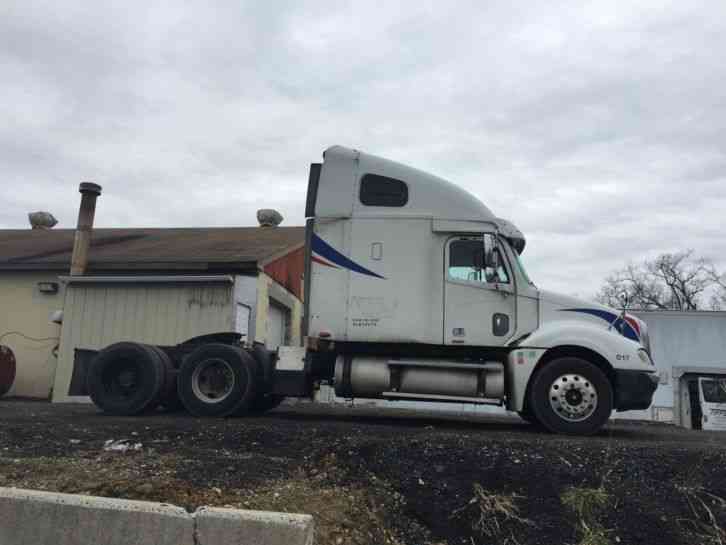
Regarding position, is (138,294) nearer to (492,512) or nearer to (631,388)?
(631,388)

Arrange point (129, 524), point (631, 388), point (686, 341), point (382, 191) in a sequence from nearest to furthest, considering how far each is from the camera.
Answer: point (129, 524), point (631, 388), point (382, 191), point (686, 341)

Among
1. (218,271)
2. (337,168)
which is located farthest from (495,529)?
(218,271)

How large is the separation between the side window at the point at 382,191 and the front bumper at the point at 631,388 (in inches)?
148

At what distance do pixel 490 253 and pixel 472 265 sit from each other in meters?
0.32

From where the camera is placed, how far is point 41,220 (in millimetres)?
25172

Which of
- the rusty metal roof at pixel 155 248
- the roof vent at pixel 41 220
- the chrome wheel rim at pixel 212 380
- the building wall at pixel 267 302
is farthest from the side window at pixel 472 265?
the roof vent at pixel 41 220

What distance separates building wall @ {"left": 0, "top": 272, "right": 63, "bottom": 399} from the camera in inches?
650

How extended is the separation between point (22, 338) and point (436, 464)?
1444 cm

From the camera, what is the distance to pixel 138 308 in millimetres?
14531

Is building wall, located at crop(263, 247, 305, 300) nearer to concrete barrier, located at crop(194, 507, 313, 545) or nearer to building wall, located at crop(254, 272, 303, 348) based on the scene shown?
building wall, located at crop(254, 272, 303, 348)

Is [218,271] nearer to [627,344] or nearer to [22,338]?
[22,338]

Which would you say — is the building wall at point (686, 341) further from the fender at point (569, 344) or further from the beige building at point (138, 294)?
the fender at point (569, 344)

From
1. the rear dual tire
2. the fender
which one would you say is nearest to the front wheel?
the fender

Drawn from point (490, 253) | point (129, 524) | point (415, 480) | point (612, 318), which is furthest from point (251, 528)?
point (612, 318)
